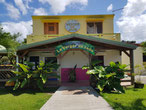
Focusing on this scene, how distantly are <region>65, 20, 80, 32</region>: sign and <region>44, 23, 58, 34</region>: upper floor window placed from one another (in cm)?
139

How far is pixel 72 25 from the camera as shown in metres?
12.1

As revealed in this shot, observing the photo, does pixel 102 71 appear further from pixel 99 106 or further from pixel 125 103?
pixel 99 106

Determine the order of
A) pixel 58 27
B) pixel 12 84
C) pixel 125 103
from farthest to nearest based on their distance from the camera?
pixel 58 27 < pixel 12 84 < pixel 125 103

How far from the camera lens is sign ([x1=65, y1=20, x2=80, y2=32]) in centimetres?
1194

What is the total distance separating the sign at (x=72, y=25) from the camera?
11.9 metres

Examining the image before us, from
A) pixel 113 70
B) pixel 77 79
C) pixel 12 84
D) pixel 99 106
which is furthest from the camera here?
pixel 77 79

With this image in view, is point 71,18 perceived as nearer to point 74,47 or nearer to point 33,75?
point 74,47

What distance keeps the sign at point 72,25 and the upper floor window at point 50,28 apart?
4.55 ft

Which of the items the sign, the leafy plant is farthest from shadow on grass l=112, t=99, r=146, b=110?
the sign

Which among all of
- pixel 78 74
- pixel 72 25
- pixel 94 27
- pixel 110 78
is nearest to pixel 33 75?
pixel 78 74

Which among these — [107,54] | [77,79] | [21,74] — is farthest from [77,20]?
[21,74]

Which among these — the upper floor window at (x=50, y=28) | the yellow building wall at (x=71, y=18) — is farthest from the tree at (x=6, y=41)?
the upper floor window at (x=50, y=28)

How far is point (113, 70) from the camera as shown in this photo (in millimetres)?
6105

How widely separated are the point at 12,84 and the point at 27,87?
3.48ft
